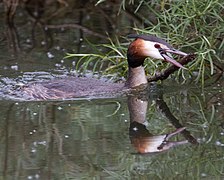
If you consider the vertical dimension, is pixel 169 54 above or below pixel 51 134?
above

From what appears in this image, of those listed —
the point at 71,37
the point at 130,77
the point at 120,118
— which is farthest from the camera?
the point at 71,37

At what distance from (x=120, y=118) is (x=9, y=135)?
1211 millimetres

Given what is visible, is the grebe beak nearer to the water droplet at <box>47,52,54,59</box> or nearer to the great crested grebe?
the great crested grebe

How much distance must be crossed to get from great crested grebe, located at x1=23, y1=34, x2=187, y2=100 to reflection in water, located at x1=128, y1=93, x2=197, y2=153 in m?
0.31

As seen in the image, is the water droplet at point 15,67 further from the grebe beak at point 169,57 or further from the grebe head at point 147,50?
the grebe beak at point 169,57

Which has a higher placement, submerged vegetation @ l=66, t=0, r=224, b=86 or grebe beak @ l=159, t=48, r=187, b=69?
submerged vegetation @ l=66, t=0, r=224, b=86

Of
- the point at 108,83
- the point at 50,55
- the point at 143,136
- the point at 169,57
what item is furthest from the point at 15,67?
the point at 143,136

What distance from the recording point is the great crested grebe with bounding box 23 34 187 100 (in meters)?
8.91

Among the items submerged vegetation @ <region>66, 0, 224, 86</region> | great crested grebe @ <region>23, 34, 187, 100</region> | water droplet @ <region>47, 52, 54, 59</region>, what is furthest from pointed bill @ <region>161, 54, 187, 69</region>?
water droplet @ <region>47, 52, 54, 59</region>

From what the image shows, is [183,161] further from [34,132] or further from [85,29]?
[85,29]

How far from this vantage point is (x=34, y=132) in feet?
26.0

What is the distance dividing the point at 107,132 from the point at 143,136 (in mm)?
335

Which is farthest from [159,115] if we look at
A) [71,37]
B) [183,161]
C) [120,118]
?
[71,37]

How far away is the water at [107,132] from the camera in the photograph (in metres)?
6.96
